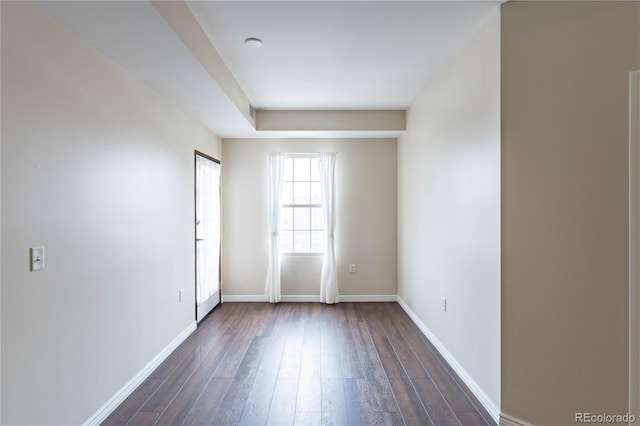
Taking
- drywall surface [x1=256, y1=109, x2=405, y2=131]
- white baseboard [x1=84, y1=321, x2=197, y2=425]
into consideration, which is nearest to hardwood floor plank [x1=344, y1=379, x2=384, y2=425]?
white baseboard [x1=84, y1=321, x2=197, y2=425]

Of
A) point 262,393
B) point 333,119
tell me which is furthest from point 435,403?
→ point 333,119

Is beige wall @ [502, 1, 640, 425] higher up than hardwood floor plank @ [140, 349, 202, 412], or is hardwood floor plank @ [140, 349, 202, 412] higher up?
beige wall @ [502, 1, 640, 425]

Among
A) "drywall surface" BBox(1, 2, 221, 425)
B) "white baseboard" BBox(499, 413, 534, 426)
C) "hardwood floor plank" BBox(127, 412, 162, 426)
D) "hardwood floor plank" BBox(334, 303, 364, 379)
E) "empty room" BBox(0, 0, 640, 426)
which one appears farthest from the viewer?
"hardwood floor plank" BBox(334, 303, 364, 379)

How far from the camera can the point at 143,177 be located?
2.71 metres

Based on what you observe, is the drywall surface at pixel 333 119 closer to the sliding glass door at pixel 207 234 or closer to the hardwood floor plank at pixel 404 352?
the sliding glass door at pixel 207 234

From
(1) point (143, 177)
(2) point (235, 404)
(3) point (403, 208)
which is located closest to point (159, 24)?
(1) point (143, 177)

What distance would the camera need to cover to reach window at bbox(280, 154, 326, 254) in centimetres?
493

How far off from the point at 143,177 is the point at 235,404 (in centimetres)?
184

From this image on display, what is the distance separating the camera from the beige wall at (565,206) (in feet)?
6.09

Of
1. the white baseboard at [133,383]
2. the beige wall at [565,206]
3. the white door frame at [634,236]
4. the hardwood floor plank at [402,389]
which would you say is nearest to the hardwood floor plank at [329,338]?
the hardwood floor plank at [402,389]

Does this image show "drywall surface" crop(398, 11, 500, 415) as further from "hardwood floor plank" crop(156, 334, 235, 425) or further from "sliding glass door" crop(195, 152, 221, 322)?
"sliding glass door" crop(195, 152, 221, 322)

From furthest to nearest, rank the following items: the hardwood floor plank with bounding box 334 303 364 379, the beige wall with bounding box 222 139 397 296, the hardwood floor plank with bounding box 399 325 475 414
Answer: the beige wall with bounding box 222 139 397 296 < the hardwood floor plank with bounding box 334 303 364 379 < the hardwood floor plank with bounding box 399 325 475 414

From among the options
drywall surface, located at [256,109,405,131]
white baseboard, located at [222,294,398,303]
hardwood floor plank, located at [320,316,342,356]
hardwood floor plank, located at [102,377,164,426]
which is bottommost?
hardwood floor plank, located at [102,377,164,426]

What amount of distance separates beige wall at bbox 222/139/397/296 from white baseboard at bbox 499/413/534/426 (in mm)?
2815
